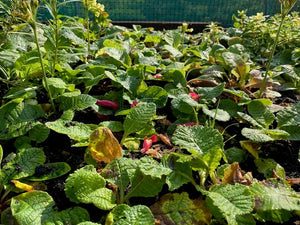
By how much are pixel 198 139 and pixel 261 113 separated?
0.44 meters

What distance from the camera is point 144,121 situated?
47.8 inches

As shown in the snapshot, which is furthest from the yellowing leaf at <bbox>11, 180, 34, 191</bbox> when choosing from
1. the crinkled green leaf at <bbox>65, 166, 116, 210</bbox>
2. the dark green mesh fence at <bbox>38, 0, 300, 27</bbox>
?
the dark green mesh fence at <bbox>38, 0, 300, 27</bbox>

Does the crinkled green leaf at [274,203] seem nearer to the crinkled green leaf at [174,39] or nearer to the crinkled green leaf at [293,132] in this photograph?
the crinkled green leaf at [293,132]

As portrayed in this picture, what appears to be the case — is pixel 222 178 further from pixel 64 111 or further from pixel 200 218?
pixel 64 111

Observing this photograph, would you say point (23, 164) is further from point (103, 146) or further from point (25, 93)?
point (25, 93)

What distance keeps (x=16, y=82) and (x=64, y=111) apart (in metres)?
0.29

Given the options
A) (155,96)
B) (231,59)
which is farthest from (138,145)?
(231,59)

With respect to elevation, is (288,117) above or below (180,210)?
above

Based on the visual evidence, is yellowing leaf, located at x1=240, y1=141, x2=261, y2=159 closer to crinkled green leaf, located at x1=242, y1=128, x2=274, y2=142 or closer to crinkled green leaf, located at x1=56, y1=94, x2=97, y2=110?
crinkled green leaf, located at x1=242, y1=128, x2=274, y2=142

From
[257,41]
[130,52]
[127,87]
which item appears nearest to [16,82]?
[127,87]

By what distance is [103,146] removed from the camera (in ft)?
3.57

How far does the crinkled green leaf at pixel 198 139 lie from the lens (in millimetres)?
1027

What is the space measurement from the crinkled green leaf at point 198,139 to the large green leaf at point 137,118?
186 millimetres

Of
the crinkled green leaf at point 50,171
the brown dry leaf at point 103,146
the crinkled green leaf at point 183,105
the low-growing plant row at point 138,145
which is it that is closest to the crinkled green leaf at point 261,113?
the low-growing plant row at point 138,145
